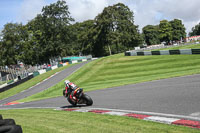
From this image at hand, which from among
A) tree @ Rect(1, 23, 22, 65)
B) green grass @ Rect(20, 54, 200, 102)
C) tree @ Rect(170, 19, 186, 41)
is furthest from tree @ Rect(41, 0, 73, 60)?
tree @ Rect(170, 19, 186, 41)

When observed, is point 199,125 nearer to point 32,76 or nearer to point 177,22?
point 32,76

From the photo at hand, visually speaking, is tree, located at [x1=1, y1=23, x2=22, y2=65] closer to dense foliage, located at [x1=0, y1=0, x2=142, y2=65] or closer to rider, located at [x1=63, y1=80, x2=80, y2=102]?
dense foliage, located at [x1=0, y1=0, x2=142, y2=65]

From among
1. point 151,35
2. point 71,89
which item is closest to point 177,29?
point 151,35

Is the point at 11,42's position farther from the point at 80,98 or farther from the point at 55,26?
the point at 80,98

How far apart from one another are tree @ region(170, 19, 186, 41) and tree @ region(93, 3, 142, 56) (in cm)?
4889

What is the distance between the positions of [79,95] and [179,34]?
119 metres

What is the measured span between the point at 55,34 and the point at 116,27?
18518 millimetres

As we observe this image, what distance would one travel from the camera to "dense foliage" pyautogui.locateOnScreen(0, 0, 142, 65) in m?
71.6

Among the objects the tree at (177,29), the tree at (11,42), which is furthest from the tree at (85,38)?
the tree at (177,29)

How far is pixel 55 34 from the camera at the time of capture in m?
73.6

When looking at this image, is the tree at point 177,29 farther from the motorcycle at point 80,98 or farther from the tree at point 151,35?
the motorcycle at point 80,98

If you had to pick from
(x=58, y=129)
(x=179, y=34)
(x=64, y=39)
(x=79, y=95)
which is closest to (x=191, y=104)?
(x=58, y=129)

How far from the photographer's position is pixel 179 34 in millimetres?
123062

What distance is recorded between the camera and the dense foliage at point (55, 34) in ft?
235
